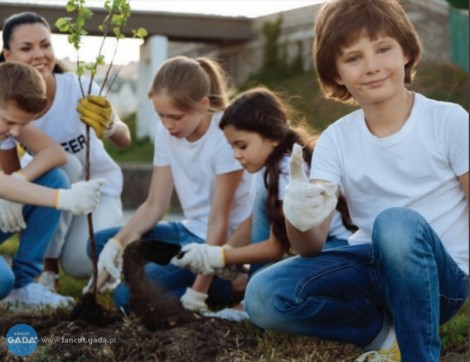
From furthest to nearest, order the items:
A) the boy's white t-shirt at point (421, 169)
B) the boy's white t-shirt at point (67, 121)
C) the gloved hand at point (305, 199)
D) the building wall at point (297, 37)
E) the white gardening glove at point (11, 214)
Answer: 1. the building wall at point (297, 37)
2. the boy's white t-shirt at point (67, 121)
3. the white gardening glove at point (11, 214)
4. the boy's white t-shirt at point (421, 169)
5. the gloved hand at point (305, 199)

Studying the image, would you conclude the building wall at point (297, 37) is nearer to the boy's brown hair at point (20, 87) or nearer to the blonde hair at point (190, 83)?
the blonde hair at point (190, 83)

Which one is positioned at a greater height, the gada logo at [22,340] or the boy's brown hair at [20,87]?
the boy's brown hair at [20,87]

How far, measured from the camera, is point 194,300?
2.86 metres

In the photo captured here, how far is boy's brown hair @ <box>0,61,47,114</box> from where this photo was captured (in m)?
2.76

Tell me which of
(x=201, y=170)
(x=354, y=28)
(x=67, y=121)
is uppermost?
(x=354, y=28)

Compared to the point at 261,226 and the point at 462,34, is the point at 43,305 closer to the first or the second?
the point at 261,226

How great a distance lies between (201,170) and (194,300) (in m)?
0.51

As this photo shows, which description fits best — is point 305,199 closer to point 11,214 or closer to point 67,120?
point 11,214

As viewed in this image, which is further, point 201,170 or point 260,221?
point 201,170

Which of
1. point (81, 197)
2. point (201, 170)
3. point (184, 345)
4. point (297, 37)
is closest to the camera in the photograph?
point (184, 345)

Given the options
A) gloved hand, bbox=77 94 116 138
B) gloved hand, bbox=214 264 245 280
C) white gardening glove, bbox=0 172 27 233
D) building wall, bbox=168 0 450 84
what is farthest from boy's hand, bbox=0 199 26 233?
building wall, bbox=168 0 450 84

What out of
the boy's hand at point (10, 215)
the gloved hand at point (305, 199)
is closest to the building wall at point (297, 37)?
the boy's hand at point (10, 215)

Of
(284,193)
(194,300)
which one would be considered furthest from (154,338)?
(284,193)

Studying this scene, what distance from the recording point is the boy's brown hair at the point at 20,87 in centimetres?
276
